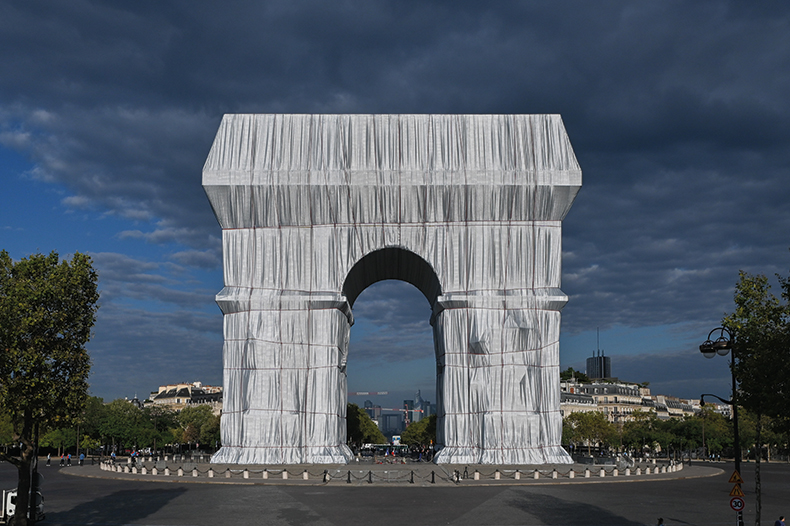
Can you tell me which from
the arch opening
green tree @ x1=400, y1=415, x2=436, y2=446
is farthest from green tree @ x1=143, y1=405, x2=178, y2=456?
the arch opening

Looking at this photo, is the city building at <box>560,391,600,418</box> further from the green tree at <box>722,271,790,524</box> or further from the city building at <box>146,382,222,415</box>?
the green tree at <box>722,271,790,524</box>

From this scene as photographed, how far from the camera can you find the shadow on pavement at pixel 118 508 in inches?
755

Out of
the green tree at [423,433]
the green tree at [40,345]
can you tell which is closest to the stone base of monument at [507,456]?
the green tree at [40,345]

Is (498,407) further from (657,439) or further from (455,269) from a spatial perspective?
(657,439)

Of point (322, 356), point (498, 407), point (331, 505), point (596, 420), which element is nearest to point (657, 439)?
point (596, 420)

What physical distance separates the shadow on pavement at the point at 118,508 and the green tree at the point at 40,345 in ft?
8.90

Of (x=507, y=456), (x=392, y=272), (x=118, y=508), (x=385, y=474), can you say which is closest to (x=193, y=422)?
(x=392, y=272)

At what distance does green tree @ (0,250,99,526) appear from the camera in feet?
54.0

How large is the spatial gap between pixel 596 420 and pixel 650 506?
6647 centimetres

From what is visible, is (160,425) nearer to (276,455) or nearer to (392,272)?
(392,272)

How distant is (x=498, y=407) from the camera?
121 ft

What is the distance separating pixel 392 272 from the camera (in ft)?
149

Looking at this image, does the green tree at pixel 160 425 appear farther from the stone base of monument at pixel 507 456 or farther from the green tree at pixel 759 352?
the green tree at pixel 759 352

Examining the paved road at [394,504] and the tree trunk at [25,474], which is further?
the paved road at [394,504]
